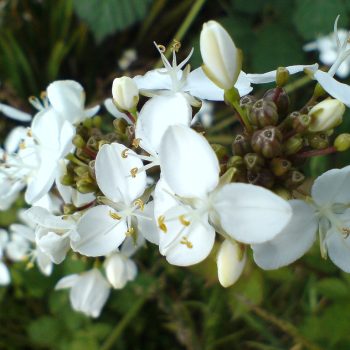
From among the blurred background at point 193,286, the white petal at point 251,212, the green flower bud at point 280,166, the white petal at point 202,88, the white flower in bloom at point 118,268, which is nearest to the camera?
the white petal at point 251,212

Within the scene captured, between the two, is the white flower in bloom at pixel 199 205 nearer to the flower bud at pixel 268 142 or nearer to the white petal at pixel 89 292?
the flower bud at pixel 268 142

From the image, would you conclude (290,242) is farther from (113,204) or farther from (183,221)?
(113,204)

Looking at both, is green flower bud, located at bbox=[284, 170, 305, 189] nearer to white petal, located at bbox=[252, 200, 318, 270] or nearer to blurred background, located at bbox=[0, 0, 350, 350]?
white petal, located at bbox=[252, 200, 318, 270]

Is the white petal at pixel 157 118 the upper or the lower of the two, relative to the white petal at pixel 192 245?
upper

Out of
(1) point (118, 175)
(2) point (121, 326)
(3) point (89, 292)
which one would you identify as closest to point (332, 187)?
(1) point (118, 175)

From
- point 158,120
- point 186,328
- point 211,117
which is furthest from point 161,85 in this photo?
point 211,117

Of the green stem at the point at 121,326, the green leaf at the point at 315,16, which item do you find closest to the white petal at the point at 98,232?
the green stem at the point at 121,326

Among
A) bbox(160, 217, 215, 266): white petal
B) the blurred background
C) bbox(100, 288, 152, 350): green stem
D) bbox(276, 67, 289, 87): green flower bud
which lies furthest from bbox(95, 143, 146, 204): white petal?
bbox(100, 288, 152, 350): green stem
